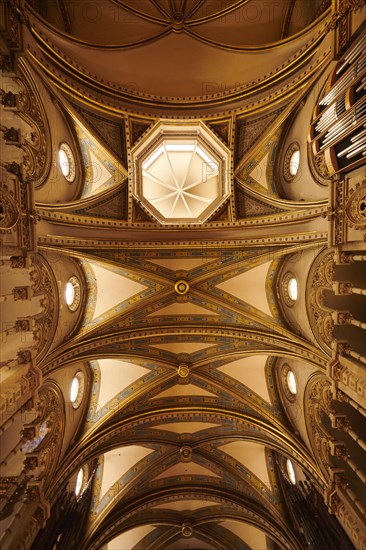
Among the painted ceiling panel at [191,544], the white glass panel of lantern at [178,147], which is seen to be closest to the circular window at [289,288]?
the white glass panel of lantern at [178,147]

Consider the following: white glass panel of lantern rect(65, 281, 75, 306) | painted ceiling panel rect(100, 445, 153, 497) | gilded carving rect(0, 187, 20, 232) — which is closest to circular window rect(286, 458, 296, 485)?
painted ceiling panel rect(100, 445, 153, 497)

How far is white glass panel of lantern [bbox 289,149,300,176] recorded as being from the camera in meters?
11.0

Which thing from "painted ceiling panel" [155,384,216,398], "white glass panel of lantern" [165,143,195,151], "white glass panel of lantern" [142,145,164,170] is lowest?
"painted ceiling panel" [155,384,216,398]

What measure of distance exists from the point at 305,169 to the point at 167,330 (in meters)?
7.26

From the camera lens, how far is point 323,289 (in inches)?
414

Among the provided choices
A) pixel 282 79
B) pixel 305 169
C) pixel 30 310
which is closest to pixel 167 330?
pixel 30 310

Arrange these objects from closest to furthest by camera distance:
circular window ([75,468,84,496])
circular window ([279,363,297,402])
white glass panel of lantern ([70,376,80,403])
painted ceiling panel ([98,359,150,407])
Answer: white glass panel of lantern ([70,376,80,403])
circular window ([279,363,297,402])
circular window ([75,468,84,496])
painted ceiling panel ([98,359,150,407])

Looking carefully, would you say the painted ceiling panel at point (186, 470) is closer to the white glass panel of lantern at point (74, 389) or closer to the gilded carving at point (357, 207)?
the white glass panel of lantern at point (74, 389)

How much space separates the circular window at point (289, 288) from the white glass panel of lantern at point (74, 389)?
8.01m

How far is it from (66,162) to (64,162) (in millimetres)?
117

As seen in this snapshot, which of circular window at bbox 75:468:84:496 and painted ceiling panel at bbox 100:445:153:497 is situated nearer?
circular window at bbox 75:468:84:496

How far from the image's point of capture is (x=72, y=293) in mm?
12258

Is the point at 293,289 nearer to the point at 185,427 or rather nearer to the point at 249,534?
the point at 185,427

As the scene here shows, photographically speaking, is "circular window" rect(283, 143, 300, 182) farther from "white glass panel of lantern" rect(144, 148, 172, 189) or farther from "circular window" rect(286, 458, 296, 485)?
"circular window" rect(286, 458, 296, 485)
